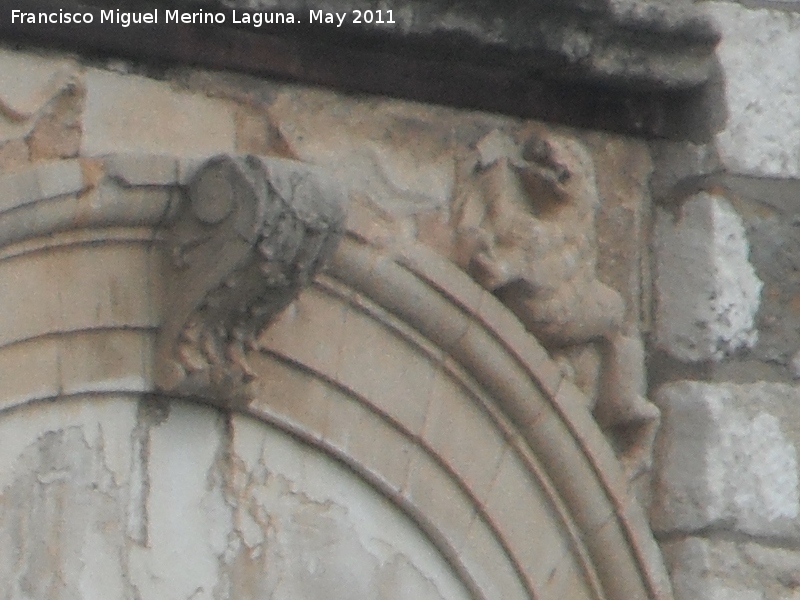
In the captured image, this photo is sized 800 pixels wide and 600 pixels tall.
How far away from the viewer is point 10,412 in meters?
2.58

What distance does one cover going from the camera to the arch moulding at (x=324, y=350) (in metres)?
2.60

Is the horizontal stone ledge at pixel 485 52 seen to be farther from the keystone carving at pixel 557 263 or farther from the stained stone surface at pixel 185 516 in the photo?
the stained stone surface at pixel 185 516

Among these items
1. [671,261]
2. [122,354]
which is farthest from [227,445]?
[671,261]

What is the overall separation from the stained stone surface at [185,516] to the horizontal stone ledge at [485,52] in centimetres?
56

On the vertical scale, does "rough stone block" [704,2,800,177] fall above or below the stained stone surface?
above

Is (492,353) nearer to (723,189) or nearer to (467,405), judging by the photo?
(467,405)

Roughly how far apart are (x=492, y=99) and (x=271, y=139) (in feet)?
1.39

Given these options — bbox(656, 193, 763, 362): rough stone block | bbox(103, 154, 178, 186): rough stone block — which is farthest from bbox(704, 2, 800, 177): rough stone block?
bbox(103, 154, 178, 186): rough stone block

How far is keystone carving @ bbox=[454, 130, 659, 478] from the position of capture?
297cm

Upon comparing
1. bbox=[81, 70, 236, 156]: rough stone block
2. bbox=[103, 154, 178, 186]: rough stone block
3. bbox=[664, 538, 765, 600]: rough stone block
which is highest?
bbox=[81, 70, 236, 156]: rough stone block

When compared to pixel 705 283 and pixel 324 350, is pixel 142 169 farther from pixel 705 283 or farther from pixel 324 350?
pixel 705 283

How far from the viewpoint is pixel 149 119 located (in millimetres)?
2756

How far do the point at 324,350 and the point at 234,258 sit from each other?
0.93ft

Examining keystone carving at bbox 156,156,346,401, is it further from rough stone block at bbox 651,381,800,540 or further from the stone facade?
rough stone block at bbox 651,381,800,540
